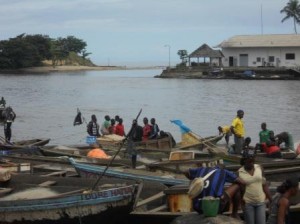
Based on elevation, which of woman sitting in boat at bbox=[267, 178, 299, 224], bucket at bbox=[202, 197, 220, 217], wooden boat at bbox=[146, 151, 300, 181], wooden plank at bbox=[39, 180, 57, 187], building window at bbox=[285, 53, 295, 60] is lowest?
wooden plank at bbox=[39, 180, 57, 187]

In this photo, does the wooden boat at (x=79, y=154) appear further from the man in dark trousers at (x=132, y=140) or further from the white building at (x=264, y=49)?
the white building at (x=264, y=49)

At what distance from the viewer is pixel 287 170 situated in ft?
42.4

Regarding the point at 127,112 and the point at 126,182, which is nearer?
the point at 126,182

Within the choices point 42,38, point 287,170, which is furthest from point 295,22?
point 287,170

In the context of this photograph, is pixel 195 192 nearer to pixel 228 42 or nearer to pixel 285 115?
pixel 285 115

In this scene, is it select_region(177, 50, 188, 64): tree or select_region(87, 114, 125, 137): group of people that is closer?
select_region(87, 114, 125, 137): group of people

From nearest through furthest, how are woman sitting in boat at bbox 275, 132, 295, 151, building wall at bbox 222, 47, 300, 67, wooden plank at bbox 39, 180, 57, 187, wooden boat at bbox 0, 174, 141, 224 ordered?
wooden boat at bbox 0, 174, 141, 224 < wooden plank at bbox 39, 180, 57, 187 < woman sitting in boat at bbox 275, 132, 295, 151 < building wall at bbox 222, 47, 300, 67

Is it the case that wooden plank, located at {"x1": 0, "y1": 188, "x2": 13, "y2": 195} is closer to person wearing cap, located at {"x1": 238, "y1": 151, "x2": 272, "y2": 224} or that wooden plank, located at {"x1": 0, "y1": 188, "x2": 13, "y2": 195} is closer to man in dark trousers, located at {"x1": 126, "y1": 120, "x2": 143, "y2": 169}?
man in dark trousers, located at {"x1": 126, "y1": 120, "x2": 143, "y2": 169}

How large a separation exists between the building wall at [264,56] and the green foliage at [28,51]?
48.6 m

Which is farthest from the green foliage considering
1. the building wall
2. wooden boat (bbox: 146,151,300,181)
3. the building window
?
Answer: wooden boat (bbox: 146,151,300,181)

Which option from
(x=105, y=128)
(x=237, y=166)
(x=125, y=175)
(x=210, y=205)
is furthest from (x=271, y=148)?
(x=210, y=205)

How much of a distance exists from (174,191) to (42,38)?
11473 cm

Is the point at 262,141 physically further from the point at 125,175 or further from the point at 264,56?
the point at 264,56

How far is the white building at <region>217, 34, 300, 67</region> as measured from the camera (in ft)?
259
